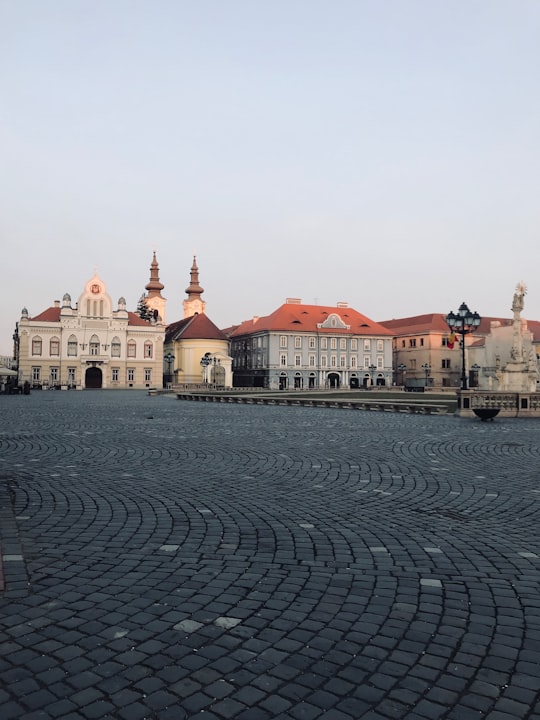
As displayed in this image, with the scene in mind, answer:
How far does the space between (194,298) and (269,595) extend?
108 m

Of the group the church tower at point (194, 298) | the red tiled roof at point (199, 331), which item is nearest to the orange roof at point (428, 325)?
the red tiled roof at point (199, 331)

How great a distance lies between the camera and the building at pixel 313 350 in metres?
87.7

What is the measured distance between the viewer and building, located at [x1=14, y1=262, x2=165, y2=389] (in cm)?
7775

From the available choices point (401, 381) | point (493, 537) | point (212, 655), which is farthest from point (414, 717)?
point (401, 381)

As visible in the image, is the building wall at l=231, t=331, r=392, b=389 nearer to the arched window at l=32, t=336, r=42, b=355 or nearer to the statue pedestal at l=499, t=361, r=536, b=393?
the arched window at l=32, t=336, r=42, b=355

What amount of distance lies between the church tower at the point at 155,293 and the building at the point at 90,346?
23.8 m

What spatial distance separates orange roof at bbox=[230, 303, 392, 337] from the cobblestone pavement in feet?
258

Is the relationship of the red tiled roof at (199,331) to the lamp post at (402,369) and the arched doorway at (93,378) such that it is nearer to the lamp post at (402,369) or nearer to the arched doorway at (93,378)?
the arched doorway at (93,378)

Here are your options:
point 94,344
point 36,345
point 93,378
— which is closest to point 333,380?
point 93,378

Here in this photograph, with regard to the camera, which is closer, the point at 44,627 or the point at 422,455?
the point at 44,627

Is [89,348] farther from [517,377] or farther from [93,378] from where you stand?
[517,377]

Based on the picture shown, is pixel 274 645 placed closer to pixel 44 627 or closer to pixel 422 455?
pixel 44 627

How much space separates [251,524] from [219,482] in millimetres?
2698

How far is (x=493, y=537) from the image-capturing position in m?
6.30
